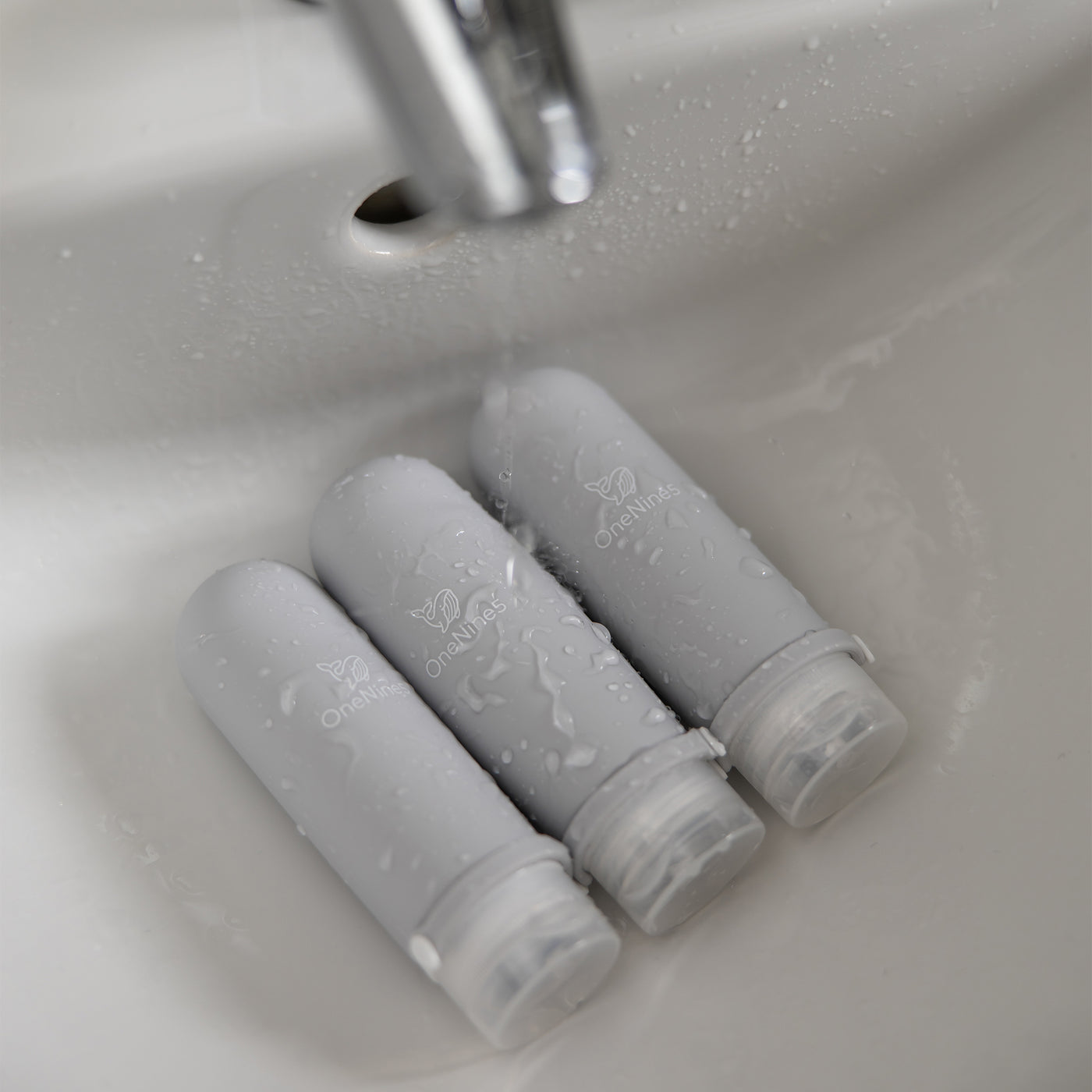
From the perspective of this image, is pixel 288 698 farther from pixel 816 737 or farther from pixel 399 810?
pixel 816 737

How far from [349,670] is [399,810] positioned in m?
0.05

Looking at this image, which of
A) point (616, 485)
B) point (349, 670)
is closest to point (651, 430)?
point (616, 485)

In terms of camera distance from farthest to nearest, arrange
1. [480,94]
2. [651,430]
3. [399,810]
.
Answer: [651,430] < [399,810] < [480,94]

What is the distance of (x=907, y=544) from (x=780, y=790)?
0.39 ft

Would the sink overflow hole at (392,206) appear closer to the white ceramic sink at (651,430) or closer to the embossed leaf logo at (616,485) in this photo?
the white ceramic sink at (651,430)

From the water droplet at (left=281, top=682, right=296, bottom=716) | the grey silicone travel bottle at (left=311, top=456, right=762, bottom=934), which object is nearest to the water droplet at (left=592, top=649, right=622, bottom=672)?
the grey silicone travel bottle at (left=311, top=456, right=762, bottom=934)

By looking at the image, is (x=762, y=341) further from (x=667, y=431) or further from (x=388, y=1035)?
(x=388, y=1035)

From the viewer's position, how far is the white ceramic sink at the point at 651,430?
34cm

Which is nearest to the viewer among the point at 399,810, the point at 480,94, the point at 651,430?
the point at 480,94

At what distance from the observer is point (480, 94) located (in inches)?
9.2

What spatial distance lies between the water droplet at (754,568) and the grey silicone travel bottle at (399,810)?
0.12 metres

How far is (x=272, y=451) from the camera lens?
17.6 inches

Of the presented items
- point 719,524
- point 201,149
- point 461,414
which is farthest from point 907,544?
point 201,149

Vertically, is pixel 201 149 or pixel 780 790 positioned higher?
pixel 201 149
